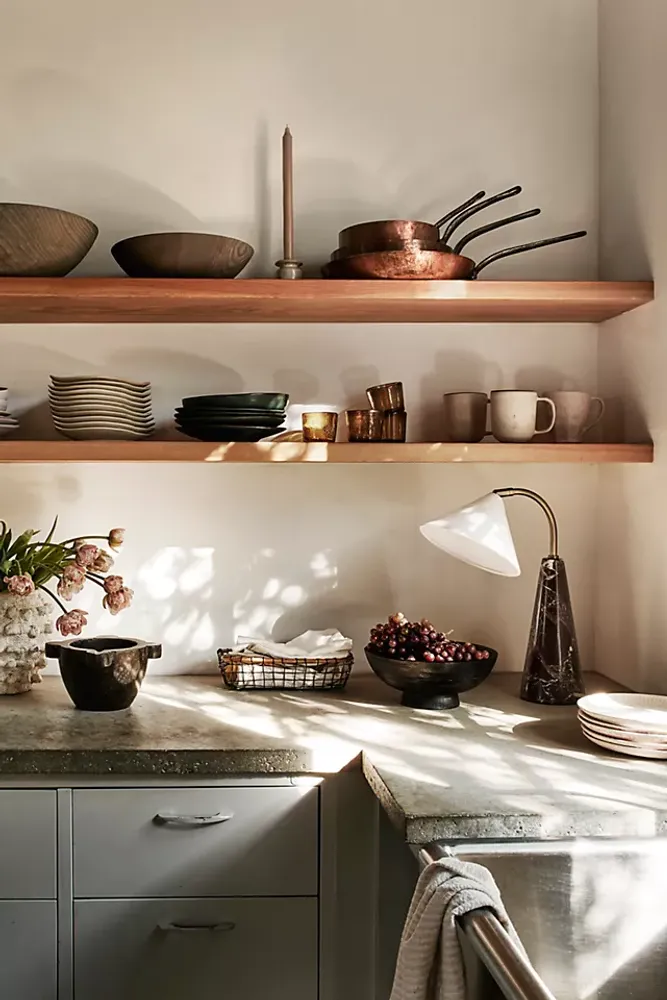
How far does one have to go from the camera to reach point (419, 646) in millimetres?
2227

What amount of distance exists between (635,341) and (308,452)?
2.63 ft

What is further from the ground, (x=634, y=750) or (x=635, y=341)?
(x=635, y=341)

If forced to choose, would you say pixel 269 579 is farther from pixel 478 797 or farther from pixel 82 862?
pixel 478 797

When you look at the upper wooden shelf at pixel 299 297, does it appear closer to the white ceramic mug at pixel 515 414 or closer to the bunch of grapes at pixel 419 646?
the white ceramic mug at pixel 515 414

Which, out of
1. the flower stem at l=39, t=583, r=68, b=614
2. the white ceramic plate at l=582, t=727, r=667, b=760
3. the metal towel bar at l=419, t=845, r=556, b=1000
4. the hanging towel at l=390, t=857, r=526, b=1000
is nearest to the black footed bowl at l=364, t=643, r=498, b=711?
the white ceramic plate at l=582, t=727, r=667, b=760

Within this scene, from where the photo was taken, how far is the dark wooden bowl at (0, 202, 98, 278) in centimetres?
222

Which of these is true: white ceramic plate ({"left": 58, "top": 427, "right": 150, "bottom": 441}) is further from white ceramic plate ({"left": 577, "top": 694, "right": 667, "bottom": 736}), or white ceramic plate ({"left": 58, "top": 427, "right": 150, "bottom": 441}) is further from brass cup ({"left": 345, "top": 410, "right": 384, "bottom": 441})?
white ceramic plate ({"left": 577, "top": 694, "right": 667, "bottom": 736})

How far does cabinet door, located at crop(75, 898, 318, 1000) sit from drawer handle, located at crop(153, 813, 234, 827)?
0.46ft

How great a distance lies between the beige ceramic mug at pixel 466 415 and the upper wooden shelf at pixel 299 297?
0.67ft

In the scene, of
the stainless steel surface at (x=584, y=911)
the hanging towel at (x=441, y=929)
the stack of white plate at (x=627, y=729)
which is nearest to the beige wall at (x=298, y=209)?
the stack of white plate at (x=627, y=729)

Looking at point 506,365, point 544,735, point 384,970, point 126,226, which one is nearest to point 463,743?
point 544,735

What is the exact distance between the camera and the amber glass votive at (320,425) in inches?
93.7

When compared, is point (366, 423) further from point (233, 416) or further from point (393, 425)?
point (233, 416)

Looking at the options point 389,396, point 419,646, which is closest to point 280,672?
point 419,646
